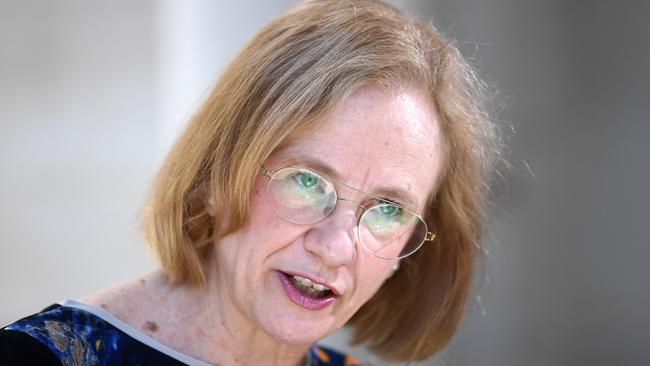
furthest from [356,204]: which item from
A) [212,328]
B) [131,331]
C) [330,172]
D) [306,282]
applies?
[131,331]

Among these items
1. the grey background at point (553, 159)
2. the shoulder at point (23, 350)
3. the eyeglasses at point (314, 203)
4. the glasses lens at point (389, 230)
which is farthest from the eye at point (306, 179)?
the grey background at point (553, 159)

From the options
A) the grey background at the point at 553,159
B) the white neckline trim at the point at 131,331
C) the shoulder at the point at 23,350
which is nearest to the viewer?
the shoulder at the point at 23,350

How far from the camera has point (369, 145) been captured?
2053 mm

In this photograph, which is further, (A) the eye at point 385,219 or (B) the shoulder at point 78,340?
(A) the eye at point 385,219

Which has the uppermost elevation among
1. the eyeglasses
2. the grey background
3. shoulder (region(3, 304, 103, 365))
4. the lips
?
the grey background

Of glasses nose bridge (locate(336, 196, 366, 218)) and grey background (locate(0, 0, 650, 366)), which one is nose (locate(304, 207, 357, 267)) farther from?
grey background (locate(0, 0, 650, 366))

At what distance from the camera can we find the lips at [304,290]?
2039 millimetres

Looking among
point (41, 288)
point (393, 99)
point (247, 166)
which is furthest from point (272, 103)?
point (41, 288)

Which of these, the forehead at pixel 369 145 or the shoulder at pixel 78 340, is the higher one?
the forehead at pixel 369 145

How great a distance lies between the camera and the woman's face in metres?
2.03

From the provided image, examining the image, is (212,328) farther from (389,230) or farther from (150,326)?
(389,230)

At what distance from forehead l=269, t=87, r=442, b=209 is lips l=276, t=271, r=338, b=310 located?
0.88 feet

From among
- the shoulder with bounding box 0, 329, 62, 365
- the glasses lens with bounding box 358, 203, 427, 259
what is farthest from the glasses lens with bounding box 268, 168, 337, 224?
the shoulder with bounding box 0, 329, 62, 365

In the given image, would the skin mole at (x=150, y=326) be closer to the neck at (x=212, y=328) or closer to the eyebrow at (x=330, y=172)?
the neck at (x=212, y=328)
